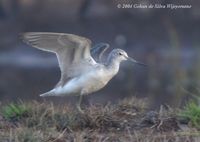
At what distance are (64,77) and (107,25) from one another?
9.85 m

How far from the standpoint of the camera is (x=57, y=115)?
7.79 meters

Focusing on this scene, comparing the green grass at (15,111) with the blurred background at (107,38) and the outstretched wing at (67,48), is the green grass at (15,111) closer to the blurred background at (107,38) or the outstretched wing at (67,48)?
the outstretched wing at (67,48)

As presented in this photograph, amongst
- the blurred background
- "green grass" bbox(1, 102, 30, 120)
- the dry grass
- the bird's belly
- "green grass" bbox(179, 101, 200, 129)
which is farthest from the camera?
the blurred background

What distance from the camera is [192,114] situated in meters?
7.82

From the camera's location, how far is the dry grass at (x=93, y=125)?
7.35 metres

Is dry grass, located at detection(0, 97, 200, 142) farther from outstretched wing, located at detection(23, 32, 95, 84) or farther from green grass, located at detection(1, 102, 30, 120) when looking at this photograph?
outstretched wing, located at detection(23, 32, 95, 84)

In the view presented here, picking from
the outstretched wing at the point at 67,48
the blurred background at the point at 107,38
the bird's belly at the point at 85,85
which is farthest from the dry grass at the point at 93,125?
the blurred background at the point at 107,38

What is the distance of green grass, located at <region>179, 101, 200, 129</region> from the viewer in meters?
7.77

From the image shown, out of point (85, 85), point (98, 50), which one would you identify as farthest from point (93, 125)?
point (98, 50)

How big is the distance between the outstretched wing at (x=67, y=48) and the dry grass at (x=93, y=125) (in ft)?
2.37

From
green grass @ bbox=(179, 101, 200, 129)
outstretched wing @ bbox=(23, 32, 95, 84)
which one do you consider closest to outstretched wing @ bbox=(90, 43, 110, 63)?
outstretched wing @ bbox=(23, 32, 95, 84)

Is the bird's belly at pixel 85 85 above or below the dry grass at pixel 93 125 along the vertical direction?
above

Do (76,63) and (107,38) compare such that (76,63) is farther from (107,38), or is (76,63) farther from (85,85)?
(107,38)

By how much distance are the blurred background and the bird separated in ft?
15.5
